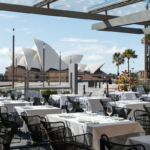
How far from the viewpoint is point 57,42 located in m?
68.2

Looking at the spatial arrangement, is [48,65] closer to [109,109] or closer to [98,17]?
[98,17]

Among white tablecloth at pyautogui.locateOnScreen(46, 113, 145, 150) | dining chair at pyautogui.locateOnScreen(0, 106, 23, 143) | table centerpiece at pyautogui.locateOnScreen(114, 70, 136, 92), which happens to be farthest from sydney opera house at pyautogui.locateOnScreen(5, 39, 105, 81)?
white tablecloth at pyautogui.locateOnScreen(46, 113, 145, 150)

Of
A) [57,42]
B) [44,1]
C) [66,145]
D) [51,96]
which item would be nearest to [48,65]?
[57,42]

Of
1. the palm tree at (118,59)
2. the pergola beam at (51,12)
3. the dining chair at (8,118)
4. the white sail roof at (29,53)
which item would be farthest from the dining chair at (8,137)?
the palm tree at (118,59)

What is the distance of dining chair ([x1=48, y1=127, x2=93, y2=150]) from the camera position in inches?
162

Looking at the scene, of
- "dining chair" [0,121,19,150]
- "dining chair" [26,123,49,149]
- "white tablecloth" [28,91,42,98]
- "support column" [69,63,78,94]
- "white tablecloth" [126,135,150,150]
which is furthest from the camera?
"support column" [69,63,78,94]

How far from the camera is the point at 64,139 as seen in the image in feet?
13.7

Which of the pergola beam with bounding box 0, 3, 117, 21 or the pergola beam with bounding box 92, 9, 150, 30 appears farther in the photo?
the pergola beam with bounding box 0, 3, 117, 21

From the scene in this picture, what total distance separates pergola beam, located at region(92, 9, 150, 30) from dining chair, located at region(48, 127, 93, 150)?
3.83 m

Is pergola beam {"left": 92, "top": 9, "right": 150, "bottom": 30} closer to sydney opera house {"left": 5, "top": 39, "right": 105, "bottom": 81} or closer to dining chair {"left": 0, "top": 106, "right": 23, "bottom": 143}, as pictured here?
dining chair {"left": 0, "top": 106, "right": 23, "bottom": 143}

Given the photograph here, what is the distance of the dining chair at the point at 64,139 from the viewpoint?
4.11 m

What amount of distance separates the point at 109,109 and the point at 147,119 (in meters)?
1.85

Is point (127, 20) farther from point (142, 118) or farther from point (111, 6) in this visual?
point (142, 118)

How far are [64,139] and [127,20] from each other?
4.36 metres
